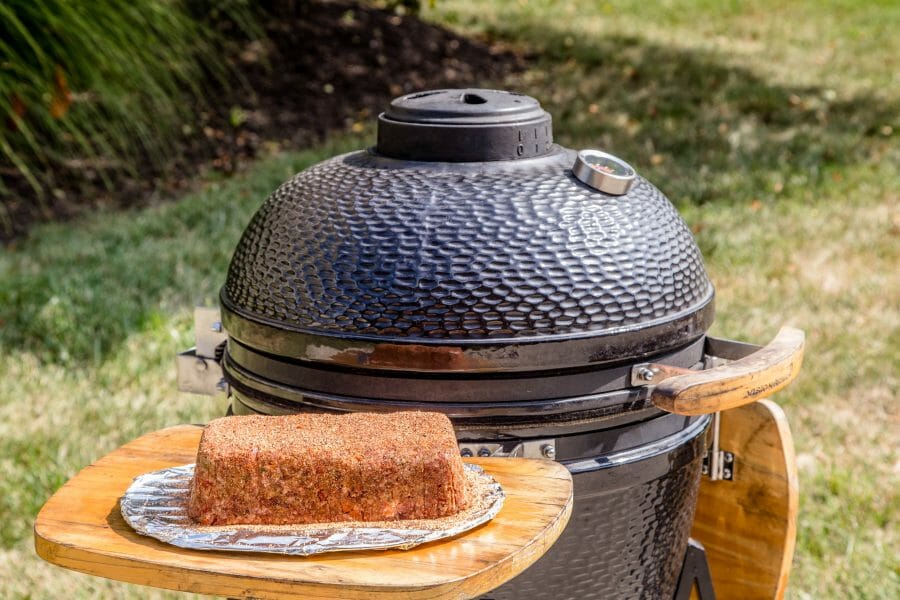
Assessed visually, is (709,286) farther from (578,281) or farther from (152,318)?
(152,318)

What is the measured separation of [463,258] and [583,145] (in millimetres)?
5001

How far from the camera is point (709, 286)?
85.1 inches

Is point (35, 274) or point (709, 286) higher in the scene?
point (709, 286)

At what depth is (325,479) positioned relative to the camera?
Result: 5.32 ft

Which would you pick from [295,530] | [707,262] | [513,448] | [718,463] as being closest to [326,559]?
[295,530]

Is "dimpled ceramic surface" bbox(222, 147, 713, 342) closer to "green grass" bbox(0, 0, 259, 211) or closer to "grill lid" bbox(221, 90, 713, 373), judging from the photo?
"grill lid" bbox(221, 90, 713, 373)

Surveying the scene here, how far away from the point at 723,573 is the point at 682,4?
9239 millimetres

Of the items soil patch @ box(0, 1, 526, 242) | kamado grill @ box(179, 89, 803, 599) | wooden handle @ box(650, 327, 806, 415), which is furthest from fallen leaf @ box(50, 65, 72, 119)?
wooden handle @ box(650, 327, 806, 415)

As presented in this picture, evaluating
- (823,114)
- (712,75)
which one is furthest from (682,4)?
(823,114)

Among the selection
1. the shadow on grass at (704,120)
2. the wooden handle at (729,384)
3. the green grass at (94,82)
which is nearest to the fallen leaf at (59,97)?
the green grass at (94,82)

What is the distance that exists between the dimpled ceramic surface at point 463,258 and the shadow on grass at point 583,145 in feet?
7.62

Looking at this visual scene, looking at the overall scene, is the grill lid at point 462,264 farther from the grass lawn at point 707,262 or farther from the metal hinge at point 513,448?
the grass lawn at point 707,262

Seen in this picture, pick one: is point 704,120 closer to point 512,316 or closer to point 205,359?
point 205,359

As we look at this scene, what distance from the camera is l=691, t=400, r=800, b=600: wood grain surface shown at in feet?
7.49
